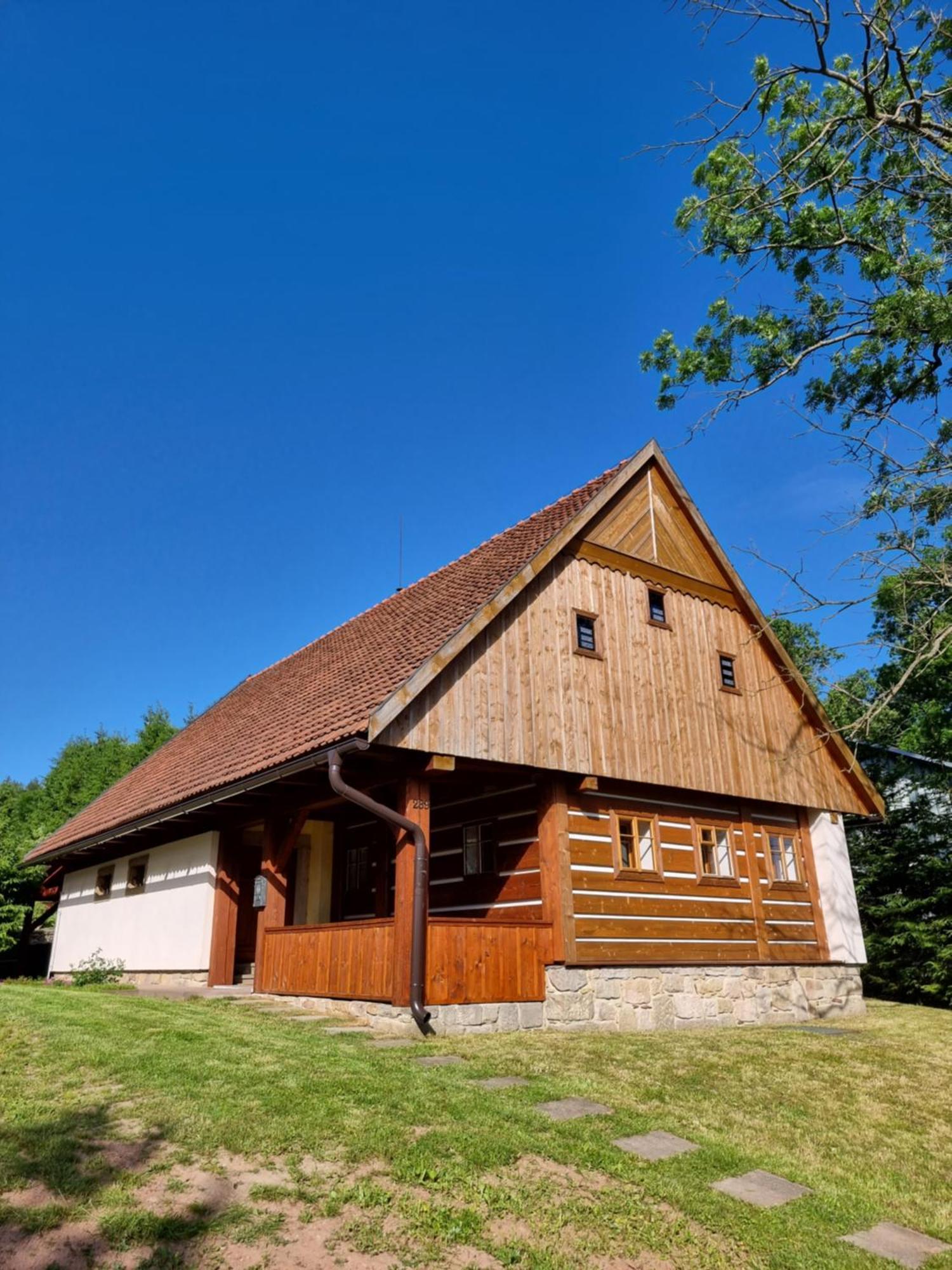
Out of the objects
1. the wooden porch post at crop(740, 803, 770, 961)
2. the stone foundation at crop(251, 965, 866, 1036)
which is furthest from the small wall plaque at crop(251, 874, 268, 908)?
the wooden porch post at crop(740, 803, 770, 961)

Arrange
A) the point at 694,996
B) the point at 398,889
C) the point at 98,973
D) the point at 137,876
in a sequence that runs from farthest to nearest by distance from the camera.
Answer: the point at 137,876 → the point at 98,973 → the point at 694,996 → the point at 398,889

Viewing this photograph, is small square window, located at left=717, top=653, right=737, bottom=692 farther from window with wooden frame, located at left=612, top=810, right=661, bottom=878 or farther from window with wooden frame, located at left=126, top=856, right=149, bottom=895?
window with wooden frame, located at left=126, top=856, right=149, bottom=895

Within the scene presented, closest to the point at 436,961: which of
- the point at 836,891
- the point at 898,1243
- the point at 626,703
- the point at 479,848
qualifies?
the point at 479,848

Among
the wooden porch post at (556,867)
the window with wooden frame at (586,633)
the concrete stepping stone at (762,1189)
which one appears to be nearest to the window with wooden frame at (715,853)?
the wooden porch post at (556,867)

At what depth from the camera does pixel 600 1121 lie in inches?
239

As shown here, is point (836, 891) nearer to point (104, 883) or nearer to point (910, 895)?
point (910, 895)

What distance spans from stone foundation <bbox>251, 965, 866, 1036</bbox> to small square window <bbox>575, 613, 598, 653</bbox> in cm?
440

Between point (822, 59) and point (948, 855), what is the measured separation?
1579cm

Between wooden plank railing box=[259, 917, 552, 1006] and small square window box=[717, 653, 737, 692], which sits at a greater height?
small square window box=[717, 653, 737, 692]

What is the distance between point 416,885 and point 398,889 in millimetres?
421

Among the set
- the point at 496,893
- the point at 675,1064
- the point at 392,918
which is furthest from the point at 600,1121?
the point at 496,893

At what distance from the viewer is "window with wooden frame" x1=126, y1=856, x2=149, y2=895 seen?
16328mm

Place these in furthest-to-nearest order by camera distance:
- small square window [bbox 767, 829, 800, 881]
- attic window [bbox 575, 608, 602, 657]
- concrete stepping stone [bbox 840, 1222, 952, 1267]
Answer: small square window [bbox 767, 829, 800, 881], attic window [bbox 575, 608, 602, 657], concrete stepping stone [bbox 840, 1222, 952, 1267]

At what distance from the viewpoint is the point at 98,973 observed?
1497 cm
